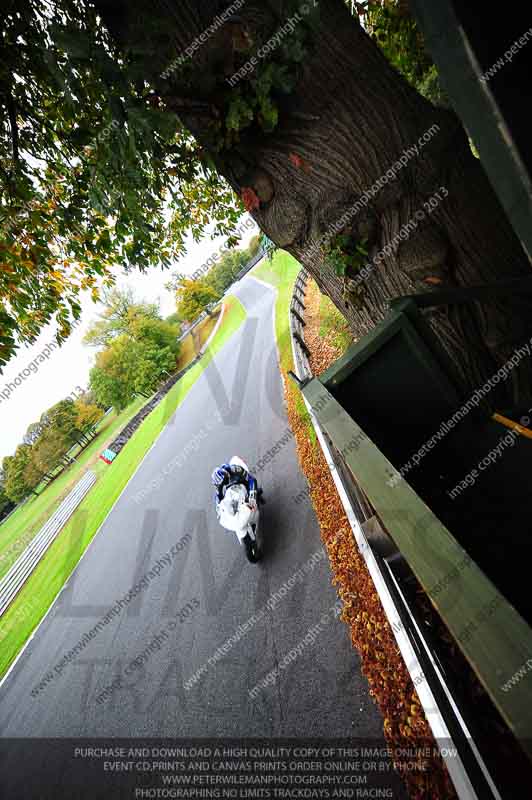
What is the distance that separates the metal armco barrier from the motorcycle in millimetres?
9628

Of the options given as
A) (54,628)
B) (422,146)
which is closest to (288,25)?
(422,146)

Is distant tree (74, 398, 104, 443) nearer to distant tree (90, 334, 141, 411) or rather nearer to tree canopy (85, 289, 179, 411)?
tree canopy (85, 289, 179, 411)

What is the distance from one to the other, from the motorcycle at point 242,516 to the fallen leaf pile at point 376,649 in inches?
42.0

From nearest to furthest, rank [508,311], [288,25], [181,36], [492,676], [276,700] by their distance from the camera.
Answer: [492,676] → [288,25] → [181,36] → [508,311] → [276,700]

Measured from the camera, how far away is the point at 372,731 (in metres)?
3.09

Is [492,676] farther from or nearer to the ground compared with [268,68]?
nearer to the ground

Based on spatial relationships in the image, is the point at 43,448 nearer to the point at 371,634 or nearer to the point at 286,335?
the point at 286,335

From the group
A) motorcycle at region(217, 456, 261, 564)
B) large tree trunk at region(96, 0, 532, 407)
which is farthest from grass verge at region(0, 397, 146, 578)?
large tree trunk at region(96, 0, 532, 407)

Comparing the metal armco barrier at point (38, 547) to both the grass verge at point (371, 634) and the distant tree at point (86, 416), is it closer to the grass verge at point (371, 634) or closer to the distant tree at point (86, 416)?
the grass verge at point (371, 634)

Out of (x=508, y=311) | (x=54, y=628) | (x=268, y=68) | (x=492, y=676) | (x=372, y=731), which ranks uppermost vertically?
(x=268, y=68)

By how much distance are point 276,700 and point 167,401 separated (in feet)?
61.1

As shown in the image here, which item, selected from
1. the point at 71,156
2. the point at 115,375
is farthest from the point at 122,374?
the point at 71,156

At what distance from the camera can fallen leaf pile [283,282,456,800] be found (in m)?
2.74

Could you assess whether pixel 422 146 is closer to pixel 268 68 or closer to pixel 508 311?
pixel 268 68
